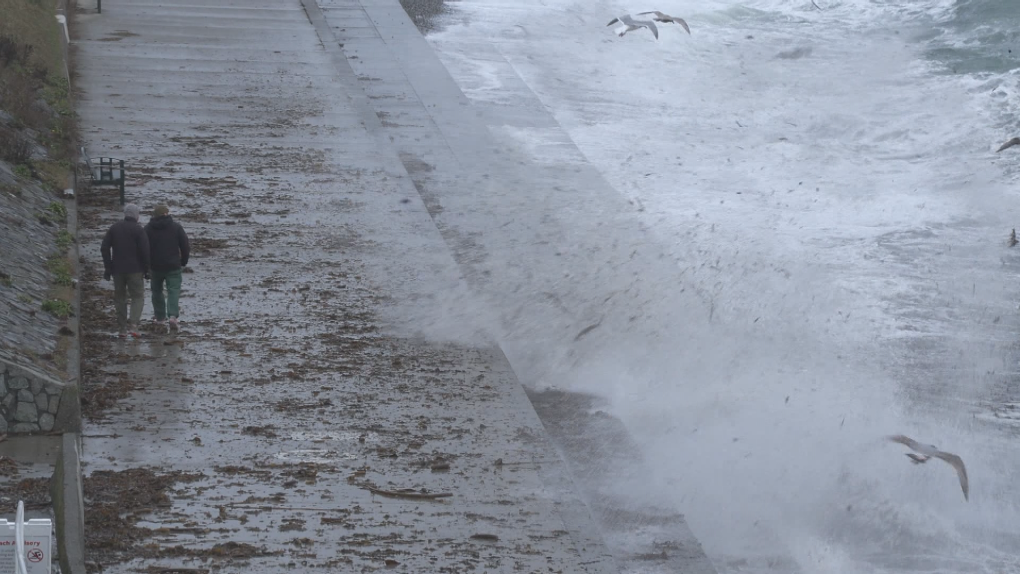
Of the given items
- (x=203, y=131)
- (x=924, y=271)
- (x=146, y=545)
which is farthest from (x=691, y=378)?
(x=203, y=131)

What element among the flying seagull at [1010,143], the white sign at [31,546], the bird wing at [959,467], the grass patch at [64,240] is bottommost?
the bird wing at [959,467]

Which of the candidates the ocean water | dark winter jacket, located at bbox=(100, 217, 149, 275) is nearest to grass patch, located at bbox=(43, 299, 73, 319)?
dark winter jacket, located at bbox=(100, 217, 149, 275)

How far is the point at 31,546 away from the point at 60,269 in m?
6.77

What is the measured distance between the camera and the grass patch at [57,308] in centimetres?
1142

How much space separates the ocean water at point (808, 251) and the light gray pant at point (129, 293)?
179 inches

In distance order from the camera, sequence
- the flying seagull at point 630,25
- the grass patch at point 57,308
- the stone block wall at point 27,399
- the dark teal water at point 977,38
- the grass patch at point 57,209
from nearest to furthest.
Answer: the stone block wall at point 27,399 < the grass patch at point 57,308 < the grass patch at point 57,209 < the dark teal water at point 977,38 < the flying seagull at point 630,25

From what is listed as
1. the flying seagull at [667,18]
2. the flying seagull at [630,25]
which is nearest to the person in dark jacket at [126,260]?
the flying seagull at [630,25]

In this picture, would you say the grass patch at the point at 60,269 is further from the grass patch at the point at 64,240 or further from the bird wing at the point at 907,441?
the bird wing at the point at 907,441

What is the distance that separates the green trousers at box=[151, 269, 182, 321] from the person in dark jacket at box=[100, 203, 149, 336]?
0.22m

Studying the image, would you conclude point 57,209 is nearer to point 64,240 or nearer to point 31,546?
point 64,240

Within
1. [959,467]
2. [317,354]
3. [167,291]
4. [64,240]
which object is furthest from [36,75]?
[959,467]

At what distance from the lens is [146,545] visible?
8.50m

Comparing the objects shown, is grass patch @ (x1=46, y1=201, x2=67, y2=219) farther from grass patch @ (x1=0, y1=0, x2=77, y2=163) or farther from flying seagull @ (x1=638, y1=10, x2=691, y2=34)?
flying seagull @ (x1=638, y1=10, x2=691, y2=34)

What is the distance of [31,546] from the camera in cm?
636
